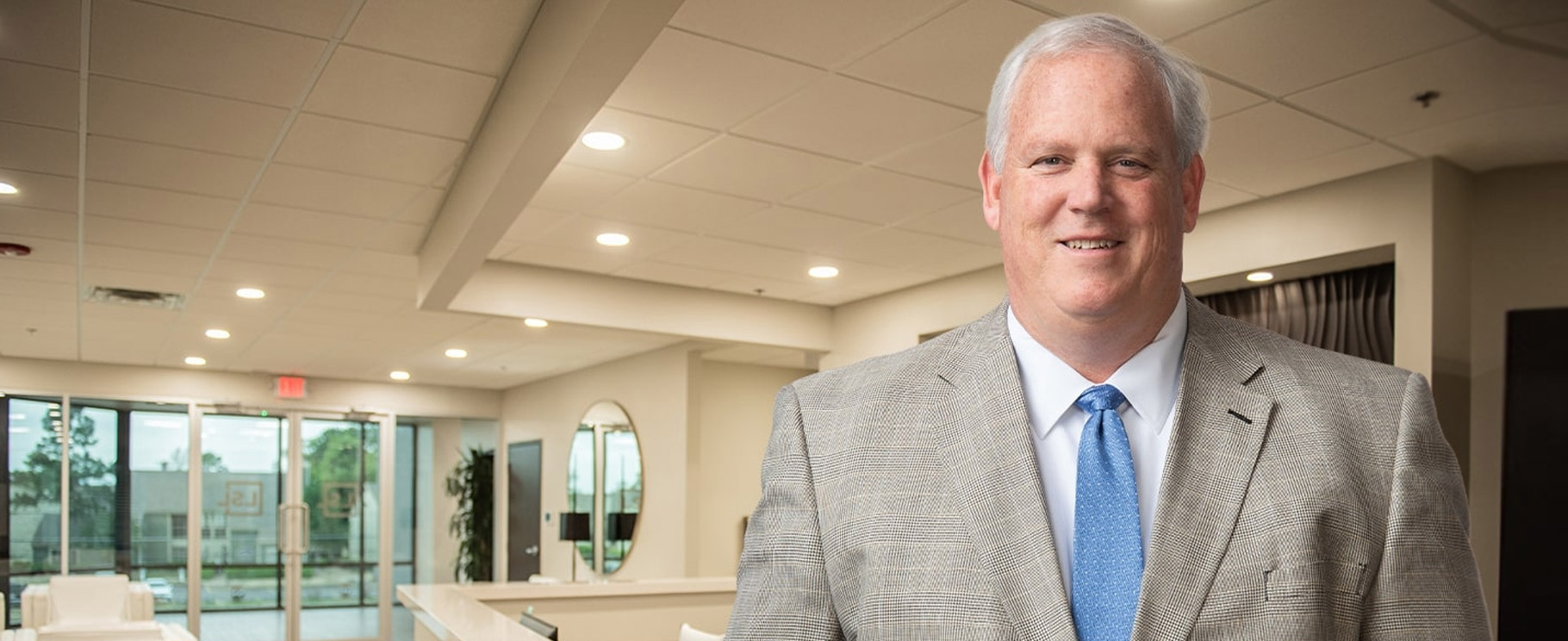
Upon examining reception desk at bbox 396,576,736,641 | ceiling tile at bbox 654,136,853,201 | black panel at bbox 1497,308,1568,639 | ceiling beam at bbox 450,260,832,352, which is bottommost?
reception desk at bbox 396,576,736,641

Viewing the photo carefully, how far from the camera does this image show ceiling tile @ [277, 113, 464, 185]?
4176 millimetres

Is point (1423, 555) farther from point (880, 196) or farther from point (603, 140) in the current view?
point (880, 196)

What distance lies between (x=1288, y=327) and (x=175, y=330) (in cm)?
782

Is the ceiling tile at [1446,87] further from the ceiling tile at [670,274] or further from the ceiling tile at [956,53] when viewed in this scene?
the ceiling tile at [670,274]

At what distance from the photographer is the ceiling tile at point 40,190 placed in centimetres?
474

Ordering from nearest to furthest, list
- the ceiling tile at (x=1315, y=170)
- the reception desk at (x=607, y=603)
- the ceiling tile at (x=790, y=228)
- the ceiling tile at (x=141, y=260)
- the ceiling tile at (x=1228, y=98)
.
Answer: the ceiling tile at (x=1228, y=98) < the ceiling tile at (x=1315, y=170) < the ceiling tile at (x=790, y=228) < the ceiling tile at (x=141, y=260) < the reception desk at (x=607, y=603)

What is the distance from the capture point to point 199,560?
11273 millimetres

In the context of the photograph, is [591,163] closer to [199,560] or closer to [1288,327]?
[1288,327]

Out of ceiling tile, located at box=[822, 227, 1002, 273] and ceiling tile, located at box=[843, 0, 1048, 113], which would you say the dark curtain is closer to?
ceiling tile, located at box=[822, 227, 1002, 273]

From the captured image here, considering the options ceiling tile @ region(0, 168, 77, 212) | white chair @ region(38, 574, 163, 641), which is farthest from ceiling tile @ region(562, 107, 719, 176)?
A: white chair @ region(38, 574, 163, 641)

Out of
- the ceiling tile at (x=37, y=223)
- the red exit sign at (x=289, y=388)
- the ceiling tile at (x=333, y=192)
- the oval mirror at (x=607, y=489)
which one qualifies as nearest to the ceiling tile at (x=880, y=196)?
the ceiling tile at (x=333, y=192)

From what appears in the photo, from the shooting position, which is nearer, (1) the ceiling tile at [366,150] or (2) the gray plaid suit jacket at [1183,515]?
(2) the gray plaid suit jacket at [1183,515]

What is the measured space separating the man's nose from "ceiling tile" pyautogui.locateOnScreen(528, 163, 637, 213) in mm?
3870

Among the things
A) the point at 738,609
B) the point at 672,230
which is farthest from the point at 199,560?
the point at 738,609
